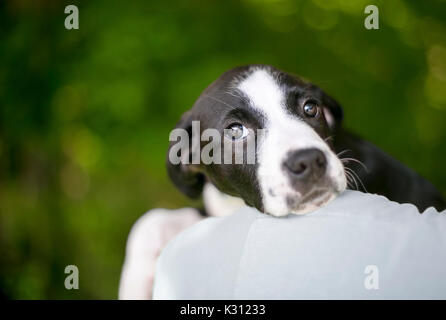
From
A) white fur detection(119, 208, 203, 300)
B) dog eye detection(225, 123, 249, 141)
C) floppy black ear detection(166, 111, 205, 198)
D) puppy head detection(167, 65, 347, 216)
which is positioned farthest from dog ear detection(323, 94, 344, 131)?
white fur detection(119, 208, 203, 300)

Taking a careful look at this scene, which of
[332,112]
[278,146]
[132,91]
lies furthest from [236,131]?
[132,91]

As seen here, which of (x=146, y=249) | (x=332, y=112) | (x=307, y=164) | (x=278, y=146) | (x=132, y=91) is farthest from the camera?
(x=132, y=91)

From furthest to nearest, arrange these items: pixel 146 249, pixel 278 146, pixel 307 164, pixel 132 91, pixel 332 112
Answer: pixel 132 91
pixel 332 112
pixel 146 249
pixel 278 146
pixel 307 164

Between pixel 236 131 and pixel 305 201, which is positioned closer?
pixel 305 201

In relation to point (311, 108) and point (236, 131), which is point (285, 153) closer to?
point (236, 131)

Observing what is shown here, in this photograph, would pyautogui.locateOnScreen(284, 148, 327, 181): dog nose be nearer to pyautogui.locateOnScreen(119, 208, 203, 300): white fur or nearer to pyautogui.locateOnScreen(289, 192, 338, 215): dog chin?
pyautogui.locateOnScreen(289, 192, 338, 215): dog chin

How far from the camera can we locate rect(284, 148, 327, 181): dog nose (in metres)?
1.62

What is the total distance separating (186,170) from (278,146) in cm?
81

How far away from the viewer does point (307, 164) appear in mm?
→ 1617

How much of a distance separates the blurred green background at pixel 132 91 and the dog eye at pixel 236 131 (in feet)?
3.78

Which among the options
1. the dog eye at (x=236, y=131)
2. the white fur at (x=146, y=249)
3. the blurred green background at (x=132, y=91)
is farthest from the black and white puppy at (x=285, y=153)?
the blurred green background at (x=132, y=91)

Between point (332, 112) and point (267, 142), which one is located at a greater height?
point (332, 112)

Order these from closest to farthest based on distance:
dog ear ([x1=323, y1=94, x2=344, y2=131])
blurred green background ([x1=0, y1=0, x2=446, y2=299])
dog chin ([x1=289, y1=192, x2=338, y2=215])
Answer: dog chin ([x1=289, y1=192, x2=338, y2=215]), dog ear ([x1=323, y1=94, x2=344, y2=131]), blurred green background ([x1=0, y1=0, x2=446, y2=299])

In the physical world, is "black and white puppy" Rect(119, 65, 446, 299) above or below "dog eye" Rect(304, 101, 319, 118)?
below
